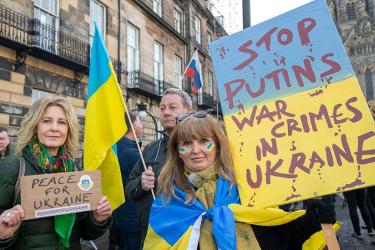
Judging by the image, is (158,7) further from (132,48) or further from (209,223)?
(209,223)

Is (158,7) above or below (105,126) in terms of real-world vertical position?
above

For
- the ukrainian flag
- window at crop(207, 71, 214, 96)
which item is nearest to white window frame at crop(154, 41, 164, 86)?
window at crop(207, 71, 214, 96)

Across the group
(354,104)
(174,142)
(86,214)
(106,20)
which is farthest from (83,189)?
(106,20)

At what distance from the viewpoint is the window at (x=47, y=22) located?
30.5ft

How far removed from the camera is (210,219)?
168cm

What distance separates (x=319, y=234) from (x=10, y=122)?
8.31m

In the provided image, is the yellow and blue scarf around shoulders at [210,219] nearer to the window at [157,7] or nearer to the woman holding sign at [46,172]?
the woman holding sign at [46,172]

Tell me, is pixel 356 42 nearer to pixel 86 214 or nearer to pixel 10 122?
pixel 10 122

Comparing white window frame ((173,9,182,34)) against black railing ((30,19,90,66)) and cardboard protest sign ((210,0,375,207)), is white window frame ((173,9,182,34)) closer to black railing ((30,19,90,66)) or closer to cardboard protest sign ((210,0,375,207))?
black railing ((30,19,90,66))

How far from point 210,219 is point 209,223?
50mm

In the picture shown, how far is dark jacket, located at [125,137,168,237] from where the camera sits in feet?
9.08

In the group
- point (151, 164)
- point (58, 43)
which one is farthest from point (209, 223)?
point (58, 43)

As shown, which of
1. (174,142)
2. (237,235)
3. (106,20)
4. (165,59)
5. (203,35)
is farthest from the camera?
(203,35)

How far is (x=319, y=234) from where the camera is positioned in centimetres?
181
